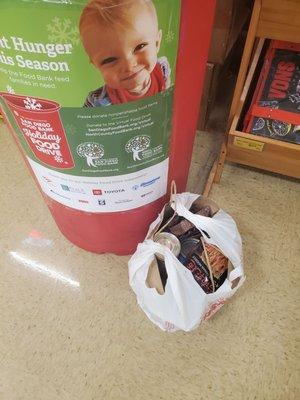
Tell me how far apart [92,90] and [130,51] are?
84 mm

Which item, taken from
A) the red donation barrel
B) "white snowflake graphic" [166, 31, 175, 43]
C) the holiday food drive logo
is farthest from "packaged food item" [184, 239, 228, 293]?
"white snowflake graphic" [166, 31, 175, 43]

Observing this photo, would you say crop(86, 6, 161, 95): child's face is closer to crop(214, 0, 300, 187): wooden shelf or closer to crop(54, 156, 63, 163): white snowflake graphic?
crop(54, 156, 63, 163): white snowflake graphic

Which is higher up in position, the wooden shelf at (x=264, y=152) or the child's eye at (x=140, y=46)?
the child's eye at (x=140, y=46)

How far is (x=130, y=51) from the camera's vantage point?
1.68 ft

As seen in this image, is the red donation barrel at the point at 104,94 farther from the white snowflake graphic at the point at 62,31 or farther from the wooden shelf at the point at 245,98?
the wooden shelf at the point at 245,98

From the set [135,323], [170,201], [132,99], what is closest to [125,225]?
[170,201]

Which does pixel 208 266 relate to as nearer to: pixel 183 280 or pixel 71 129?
pixel 183 280

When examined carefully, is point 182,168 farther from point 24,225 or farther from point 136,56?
point 24,225

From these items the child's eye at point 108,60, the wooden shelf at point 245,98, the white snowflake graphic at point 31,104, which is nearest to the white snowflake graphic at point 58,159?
the white snowflake graphic at point 31,104

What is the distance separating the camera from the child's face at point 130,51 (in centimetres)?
48

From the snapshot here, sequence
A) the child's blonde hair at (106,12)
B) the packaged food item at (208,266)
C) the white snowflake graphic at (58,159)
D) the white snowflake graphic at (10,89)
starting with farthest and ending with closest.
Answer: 1. the packaged food item at (208,266)
2. the white snowflake graphic at (58,159)
3. the white snowflake graphic at (10,89)
4. the child's blonde hair at (106,12)

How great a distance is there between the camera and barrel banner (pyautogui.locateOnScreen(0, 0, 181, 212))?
18.3 inches

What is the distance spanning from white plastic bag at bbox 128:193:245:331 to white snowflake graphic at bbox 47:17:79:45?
1.47ft

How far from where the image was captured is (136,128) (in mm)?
626
